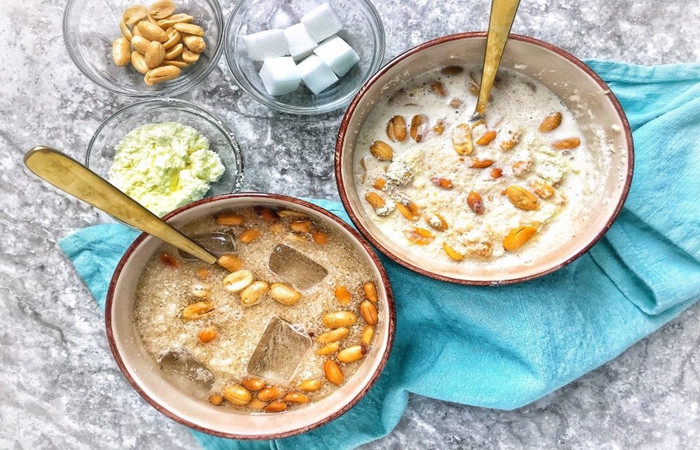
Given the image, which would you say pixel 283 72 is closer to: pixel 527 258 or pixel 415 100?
pixel 415 100

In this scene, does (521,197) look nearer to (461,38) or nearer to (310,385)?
(461,38)

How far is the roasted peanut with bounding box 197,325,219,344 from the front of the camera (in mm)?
1737

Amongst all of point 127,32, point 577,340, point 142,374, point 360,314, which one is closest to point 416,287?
point 360,314

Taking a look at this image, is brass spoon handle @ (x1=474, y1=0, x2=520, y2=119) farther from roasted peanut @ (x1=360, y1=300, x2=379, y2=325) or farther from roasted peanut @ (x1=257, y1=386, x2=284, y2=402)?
roasted peanut @ (x1=257, y1=386, x2=284, y2=402)

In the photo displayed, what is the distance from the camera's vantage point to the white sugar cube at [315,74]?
181cm

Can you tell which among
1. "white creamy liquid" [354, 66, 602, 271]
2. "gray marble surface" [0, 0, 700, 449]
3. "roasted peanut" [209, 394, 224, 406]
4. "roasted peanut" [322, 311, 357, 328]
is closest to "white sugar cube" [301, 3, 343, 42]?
"gray marble surface" [0, 0, 700, 449]

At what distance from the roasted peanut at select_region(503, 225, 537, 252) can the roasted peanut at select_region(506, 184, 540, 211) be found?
0.17 ft

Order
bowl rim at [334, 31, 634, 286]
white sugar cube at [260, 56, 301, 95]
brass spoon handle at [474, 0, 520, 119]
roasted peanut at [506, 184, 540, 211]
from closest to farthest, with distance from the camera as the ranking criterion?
brass spoon handle at [474, 0, 520, 119] → bowl rim at [334, 31, 634, 286] → roasted peanut at [506, 184, 540, 211] → white sugar cube at [260, 56, 301, 95]

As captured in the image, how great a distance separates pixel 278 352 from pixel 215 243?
1.01ft

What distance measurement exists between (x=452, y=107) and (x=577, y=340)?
663mm

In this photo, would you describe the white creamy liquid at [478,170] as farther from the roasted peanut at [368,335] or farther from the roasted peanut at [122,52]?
the roasted peanut at [122,52]

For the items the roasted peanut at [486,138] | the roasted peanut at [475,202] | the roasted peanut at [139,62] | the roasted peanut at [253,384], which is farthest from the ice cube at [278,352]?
the roasted peanut at [139,62]

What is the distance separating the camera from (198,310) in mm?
1734

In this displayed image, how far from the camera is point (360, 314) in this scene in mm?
1749
